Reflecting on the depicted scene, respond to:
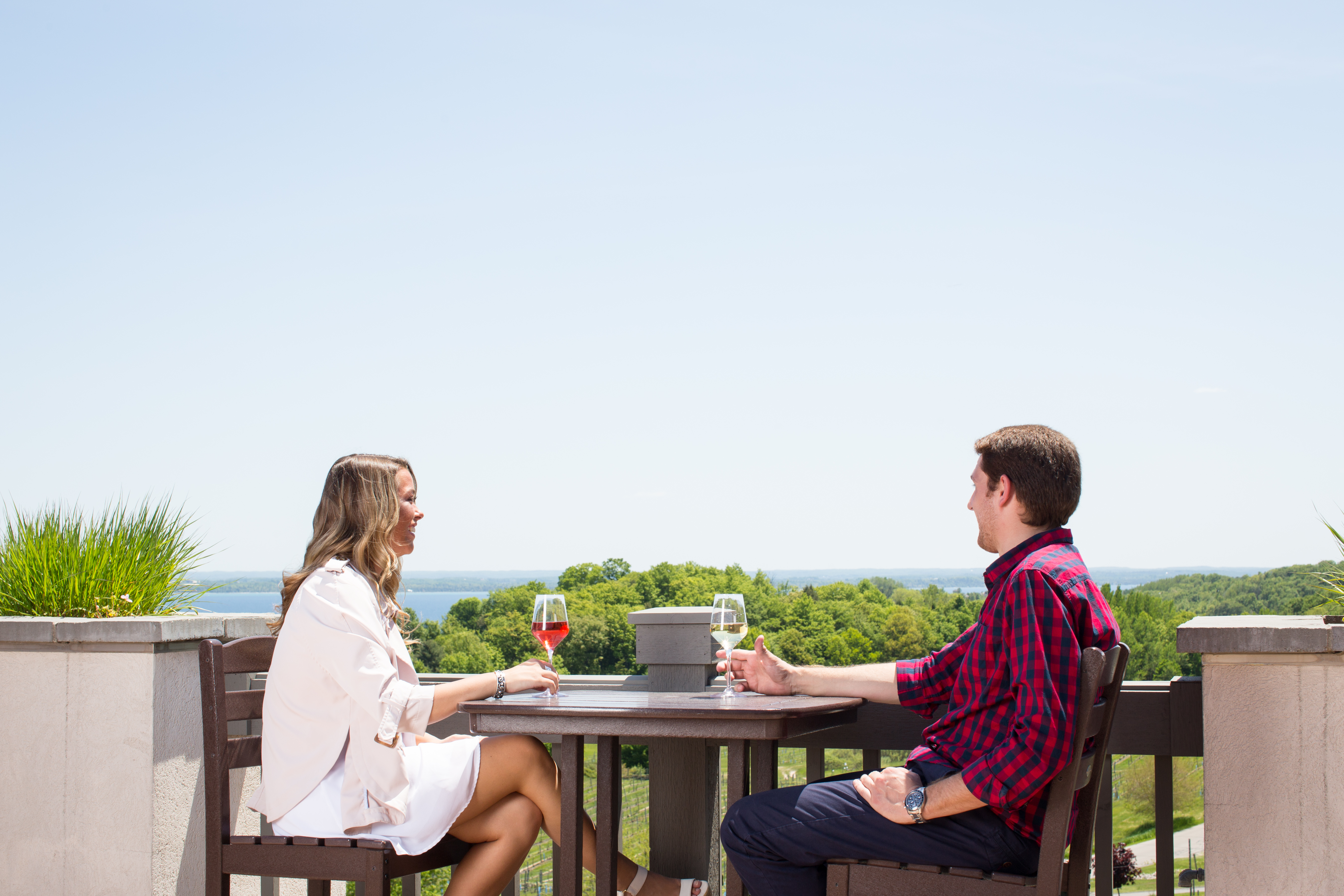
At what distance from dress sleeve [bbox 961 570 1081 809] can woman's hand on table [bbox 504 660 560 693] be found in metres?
0.99

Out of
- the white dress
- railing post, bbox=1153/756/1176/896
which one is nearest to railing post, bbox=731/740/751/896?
the white dress

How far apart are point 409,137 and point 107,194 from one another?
13.4 m

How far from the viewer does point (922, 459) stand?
275ft

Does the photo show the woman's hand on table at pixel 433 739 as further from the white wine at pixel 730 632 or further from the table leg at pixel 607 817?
the white wine at pixel 730 632

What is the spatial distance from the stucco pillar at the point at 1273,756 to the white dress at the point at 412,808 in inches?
57.6

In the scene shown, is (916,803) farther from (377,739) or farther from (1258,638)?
(377,739)

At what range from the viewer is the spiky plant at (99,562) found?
3.18 meters

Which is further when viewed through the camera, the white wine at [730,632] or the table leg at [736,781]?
the white wine at [730,632]

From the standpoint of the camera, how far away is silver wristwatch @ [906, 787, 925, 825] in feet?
5.74

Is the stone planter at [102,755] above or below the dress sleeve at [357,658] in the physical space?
below

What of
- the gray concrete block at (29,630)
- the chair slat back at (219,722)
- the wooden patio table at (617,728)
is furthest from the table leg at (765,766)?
the gray concrete block at (29,630)

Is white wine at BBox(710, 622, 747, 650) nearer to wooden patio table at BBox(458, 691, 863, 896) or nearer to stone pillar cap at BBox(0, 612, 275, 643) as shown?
wooden patio table at BBox(458, 691, 863, 896)

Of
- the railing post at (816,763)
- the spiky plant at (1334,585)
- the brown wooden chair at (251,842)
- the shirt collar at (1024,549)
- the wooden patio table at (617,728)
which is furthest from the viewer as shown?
the railing post at (816,763)

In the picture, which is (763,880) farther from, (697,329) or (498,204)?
(697,329)
